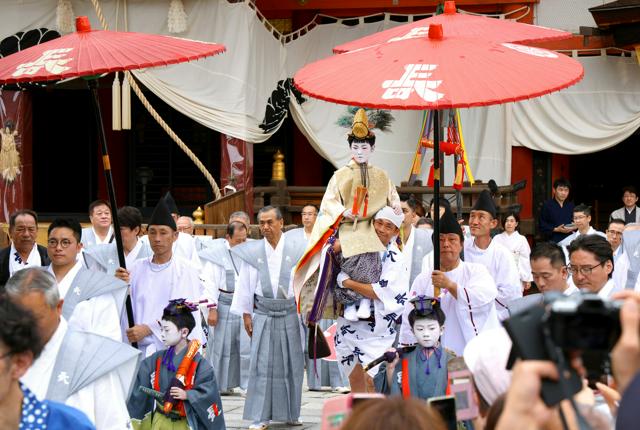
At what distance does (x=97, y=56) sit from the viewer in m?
6.79

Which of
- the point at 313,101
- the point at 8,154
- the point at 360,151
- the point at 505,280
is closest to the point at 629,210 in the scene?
the point at 313,101

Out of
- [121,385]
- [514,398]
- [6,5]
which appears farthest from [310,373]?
[514,398]

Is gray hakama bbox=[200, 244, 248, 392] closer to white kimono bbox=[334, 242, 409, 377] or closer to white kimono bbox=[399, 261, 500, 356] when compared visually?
white kimono bbox=[334, 242, 409, 377]

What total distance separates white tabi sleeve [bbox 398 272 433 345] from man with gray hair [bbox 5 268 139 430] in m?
2.12

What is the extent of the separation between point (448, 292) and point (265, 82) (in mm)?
9044

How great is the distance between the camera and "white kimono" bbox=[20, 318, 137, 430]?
488 cm

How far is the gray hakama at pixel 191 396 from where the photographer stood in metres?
6.89

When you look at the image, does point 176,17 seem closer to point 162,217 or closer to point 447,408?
point 162,217

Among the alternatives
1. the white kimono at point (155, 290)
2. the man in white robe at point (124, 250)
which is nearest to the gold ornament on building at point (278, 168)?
the man in white robe at point (124, 250)

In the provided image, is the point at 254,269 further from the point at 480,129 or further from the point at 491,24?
the point at 480,129

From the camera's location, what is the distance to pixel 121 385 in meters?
5.25

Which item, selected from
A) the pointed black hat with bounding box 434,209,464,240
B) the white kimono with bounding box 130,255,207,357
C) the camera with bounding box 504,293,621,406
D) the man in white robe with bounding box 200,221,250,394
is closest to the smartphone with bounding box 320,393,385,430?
the camera with bounding box 504,293,621,406

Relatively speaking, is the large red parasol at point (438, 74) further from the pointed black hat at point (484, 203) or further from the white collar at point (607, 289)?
the pointed black hat at point (484, 203)

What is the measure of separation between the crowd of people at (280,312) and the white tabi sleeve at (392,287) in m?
0.01
